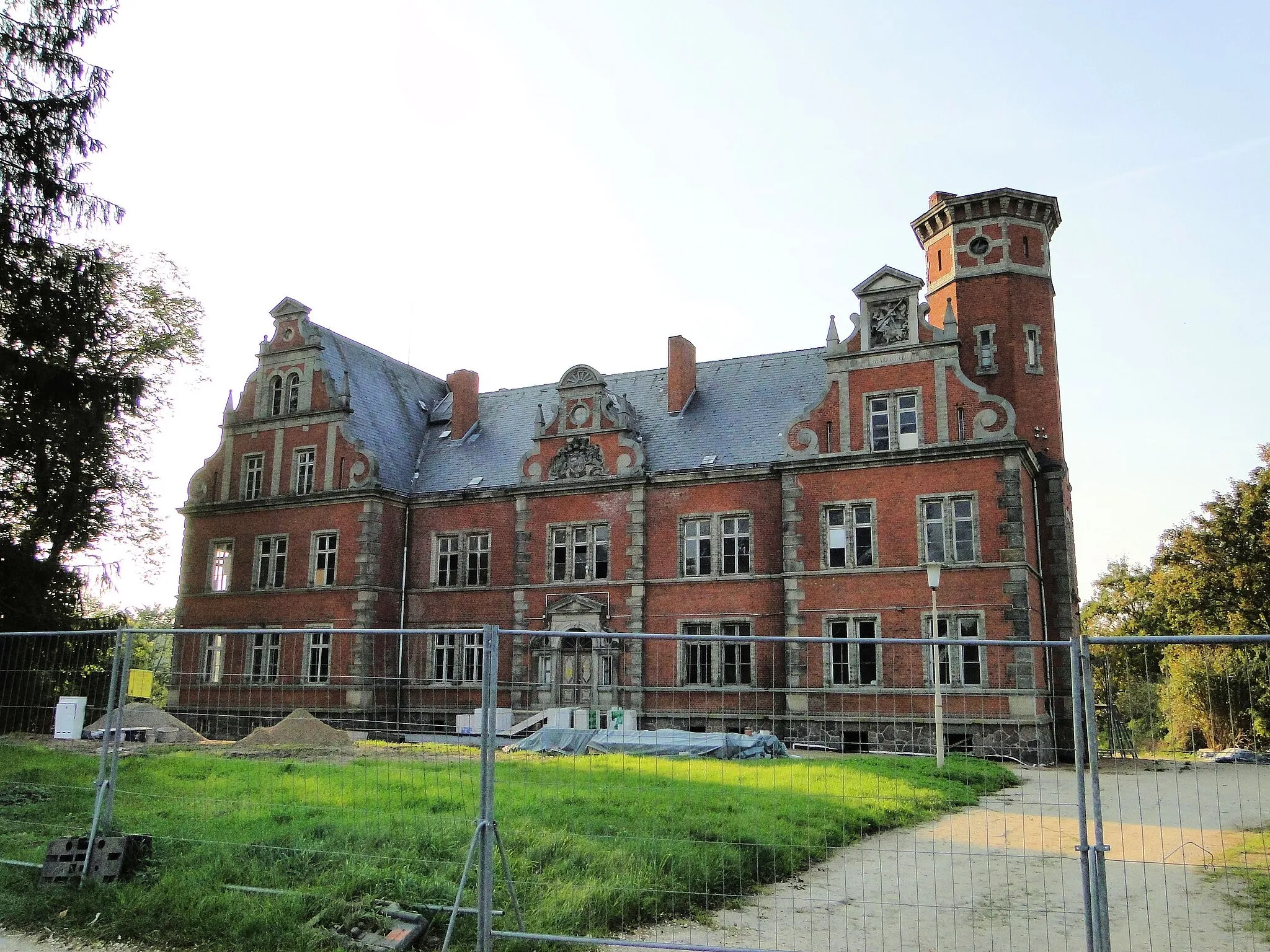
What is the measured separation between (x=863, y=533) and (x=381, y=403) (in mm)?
18577

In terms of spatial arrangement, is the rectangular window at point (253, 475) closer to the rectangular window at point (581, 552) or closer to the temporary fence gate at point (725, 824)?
the rectangular window at point (581, 552)

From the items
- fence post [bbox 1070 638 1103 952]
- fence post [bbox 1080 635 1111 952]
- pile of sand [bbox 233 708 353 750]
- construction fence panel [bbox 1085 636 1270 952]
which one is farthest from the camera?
pile of sand [bbox 233 708 353 750]

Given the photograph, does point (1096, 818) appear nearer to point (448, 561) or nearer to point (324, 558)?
point (448, 561)

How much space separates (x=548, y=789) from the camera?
12320mm

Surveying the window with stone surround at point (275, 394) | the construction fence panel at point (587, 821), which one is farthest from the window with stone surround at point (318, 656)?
the construction fence panel at point (587, 821)

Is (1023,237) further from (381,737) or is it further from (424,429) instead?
(381,737)

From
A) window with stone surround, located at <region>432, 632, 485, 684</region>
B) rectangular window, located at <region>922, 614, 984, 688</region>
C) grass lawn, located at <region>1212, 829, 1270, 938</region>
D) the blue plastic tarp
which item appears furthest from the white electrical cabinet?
rectangular window, located at <region>922, 614, 984, 688</region>

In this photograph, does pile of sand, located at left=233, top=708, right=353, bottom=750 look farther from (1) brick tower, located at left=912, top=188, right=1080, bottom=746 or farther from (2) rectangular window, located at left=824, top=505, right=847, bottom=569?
(1) brick tower, located at left=912, top=188, right=1080, bottom=746

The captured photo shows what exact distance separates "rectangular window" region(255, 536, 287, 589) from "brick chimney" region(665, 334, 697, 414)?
556 inches

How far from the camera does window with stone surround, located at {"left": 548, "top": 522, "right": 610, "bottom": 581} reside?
31234 mm

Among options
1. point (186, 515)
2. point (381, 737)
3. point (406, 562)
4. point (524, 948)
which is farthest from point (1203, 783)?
point (186, 515)

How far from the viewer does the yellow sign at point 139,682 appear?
954 centimetres

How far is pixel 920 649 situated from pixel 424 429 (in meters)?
20.9

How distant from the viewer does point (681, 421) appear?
32.6 meters
